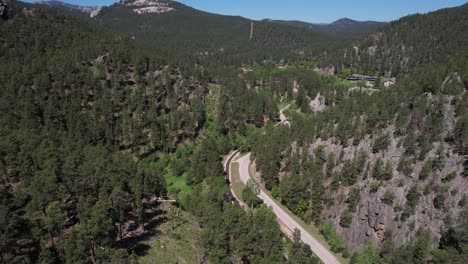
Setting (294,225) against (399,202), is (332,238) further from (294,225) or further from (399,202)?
(399,202)

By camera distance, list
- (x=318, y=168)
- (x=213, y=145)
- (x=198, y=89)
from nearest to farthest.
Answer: (x=318, y=168)
(x=213, y=145)
(x=198, y=89)

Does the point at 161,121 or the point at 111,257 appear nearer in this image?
the point at 111,257

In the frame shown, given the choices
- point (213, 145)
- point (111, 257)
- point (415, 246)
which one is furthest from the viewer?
point (213, 145)

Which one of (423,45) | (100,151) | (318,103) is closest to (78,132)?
(100,151)

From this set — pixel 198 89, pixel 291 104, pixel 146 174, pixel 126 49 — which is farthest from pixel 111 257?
pixel 291 104

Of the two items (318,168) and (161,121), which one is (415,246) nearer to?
(318,168)

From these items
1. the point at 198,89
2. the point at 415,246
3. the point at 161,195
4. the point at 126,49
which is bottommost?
the point at 161,195

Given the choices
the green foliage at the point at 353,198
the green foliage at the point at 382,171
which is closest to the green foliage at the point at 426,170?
the green foliage at the point at 382,171
